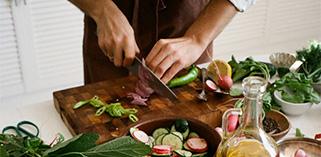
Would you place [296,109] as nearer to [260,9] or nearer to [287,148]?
[287,148]

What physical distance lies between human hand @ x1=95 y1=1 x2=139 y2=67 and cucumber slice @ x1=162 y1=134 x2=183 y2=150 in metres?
0.26

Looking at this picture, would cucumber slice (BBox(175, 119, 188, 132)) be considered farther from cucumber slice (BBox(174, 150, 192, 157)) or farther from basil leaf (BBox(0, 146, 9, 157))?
basil leaf (BBox(0, 146, 9, 157))

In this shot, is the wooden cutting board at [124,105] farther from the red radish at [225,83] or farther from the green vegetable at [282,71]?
the green vegetable at [282,71]

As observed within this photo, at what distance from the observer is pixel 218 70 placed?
3.92 feet

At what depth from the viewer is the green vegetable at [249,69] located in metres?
1.21

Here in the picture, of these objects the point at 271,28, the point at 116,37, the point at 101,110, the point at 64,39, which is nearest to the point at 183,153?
the point at 101,110

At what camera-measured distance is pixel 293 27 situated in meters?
2.86

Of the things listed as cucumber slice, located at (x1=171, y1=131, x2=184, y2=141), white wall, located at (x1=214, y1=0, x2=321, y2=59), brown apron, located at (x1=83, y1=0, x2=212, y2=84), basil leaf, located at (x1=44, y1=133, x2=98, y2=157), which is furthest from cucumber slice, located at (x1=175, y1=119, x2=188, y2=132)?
white wall, located at (x1=214, y1=0, x2=321, y2=59)

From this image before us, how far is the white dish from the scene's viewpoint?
1.08 metres

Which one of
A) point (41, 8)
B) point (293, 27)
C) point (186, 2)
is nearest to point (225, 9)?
point (186, 2)

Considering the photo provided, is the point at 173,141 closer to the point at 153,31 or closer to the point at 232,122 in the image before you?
the point at 232,122

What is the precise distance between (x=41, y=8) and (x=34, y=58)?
25 centimetres

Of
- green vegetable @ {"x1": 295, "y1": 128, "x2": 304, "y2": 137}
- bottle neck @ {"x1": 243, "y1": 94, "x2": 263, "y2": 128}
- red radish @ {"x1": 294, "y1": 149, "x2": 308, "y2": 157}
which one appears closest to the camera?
bottle neck @ {"x1": 243, "y1": 94, "x2": 263, "y2": 128}

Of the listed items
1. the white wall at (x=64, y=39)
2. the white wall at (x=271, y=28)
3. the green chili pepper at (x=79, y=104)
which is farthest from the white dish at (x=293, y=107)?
the white wall at (x=271, y=28)
